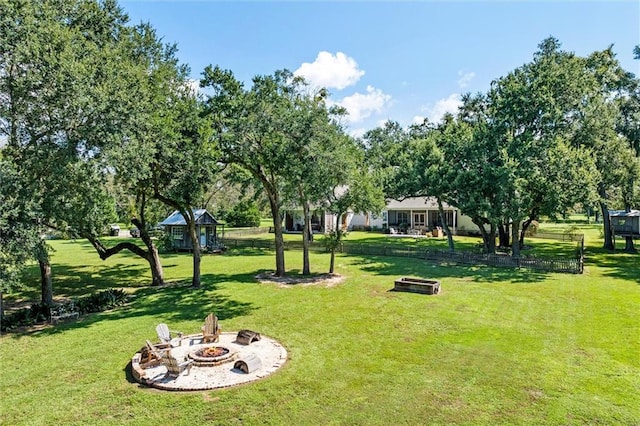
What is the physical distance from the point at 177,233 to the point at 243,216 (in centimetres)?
2021

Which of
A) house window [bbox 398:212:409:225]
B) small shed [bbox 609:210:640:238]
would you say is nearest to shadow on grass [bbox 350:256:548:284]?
house window [bbox 398:212:409:225]

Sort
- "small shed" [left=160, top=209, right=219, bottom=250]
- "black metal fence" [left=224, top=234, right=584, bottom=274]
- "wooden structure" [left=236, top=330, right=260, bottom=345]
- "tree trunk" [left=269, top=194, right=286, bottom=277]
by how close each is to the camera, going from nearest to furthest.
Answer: "wooden structure" [left=236, top=330, right=260, bottom=345] → "tree trunk" [left=269, top=194, right=286, bottom=277] → "black metal fence" [left=224, top=234, right=584, bottom=274] → "small shed" [left=160, top=209, right=219, bottom=250]

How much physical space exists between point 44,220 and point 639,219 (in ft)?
165

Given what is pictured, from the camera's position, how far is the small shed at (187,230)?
114ft

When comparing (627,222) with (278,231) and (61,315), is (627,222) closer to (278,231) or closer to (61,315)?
(278,231)

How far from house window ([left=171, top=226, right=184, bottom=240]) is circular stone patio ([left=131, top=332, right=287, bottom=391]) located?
2527 cm

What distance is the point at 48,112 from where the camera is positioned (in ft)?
38.2

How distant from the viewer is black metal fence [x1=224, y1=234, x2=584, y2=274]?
71.3 feet

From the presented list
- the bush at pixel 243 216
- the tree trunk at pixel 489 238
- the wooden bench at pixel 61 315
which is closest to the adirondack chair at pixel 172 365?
the wooden bench at pixel 61 315

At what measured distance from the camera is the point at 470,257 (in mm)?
25375

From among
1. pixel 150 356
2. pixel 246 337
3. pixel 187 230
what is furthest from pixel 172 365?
pixel 187 230

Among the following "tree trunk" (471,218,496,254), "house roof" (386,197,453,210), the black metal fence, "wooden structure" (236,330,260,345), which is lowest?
"wooden structure" (236,330,260,345)

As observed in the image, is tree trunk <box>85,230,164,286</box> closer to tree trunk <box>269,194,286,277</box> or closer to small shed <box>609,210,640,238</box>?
tree trunk <box>269,194,286,277</box>

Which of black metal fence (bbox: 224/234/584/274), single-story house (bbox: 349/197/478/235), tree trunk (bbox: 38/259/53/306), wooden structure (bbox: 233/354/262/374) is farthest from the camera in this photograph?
single-story house (bbox: 349/197/478/235)
